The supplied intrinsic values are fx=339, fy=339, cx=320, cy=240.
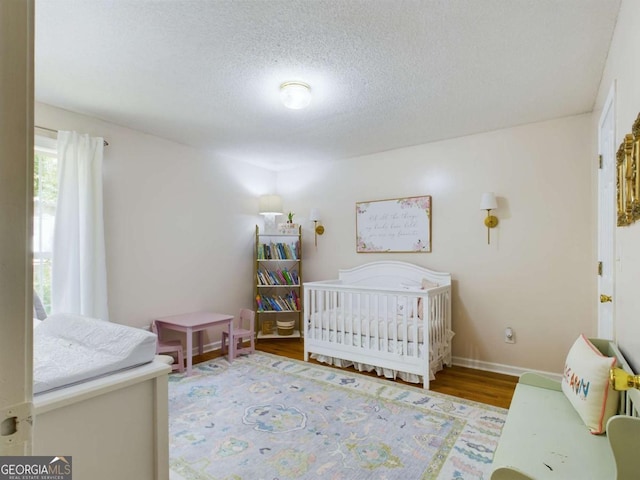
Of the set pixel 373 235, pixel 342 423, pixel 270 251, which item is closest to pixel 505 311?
pixel 373 235

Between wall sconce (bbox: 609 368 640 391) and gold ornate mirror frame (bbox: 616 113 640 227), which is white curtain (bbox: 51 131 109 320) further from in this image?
gold ornate mirror frame (bbox: 616 113 640 227)

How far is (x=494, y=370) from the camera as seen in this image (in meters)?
3.25

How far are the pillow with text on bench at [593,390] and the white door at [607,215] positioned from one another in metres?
0.49

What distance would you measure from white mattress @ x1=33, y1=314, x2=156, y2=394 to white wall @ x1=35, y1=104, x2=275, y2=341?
1441 mm

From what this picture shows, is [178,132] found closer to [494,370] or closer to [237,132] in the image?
[237,132]

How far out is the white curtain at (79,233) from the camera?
272cm

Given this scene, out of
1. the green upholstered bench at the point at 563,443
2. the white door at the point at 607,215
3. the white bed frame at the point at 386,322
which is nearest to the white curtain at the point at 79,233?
the white bed frame at the point at 386,322

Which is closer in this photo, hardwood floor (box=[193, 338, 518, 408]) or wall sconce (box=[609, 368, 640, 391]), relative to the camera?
wall sconce (box=[609, 368, 640, 391])

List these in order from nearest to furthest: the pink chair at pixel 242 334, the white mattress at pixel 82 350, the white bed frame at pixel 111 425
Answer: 1. the white bed frame at pixel 111 425
2. the white mattress at pixel 82 350
3. the pink chair at pixel 242 334

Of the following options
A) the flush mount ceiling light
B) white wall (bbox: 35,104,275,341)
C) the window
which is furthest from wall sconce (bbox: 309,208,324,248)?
the window

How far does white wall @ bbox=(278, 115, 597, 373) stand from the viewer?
2914 millimetres

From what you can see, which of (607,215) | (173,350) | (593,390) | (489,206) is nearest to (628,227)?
(593,390)

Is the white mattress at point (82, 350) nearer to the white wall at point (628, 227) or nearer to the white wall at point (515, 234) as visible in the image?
the white wall at point (628, 227)

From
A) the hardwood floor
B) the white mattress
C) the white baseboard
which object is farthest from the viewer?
the white baseboard
